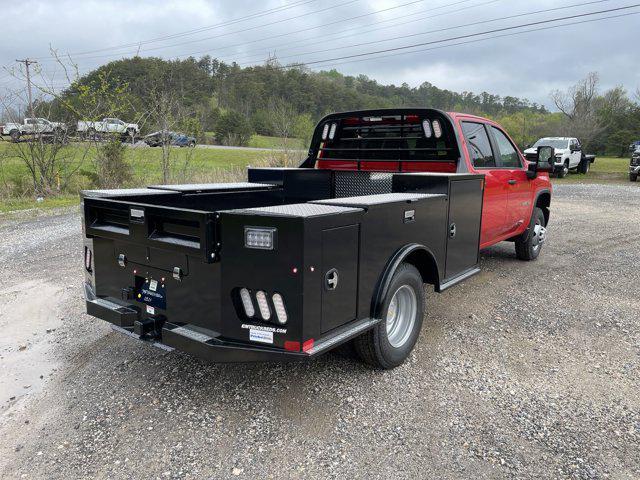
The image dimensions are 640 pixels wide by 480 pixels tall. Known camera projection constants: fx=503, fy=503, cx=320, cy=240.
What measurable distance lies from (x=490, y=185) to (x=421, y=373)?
8.45 feet

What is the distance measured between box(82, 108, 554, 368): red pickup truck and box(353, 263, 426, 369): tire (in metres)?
0.01

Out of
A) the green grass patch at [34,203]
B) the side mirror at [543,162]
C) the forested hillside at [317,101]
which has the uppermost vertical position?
the forested hillside at [317,101]

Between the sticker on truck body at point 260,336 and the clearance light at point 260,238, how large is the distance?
0.50 m

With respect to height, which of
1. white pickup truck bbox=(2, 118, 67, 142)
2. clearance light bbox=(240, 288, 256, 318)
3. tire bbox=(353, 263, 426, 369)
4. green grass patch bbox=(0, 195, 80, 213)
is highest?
white pickup truck bbox=(2, 118, 67, 142)

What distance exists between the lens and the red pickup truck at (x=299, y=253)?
2848mm

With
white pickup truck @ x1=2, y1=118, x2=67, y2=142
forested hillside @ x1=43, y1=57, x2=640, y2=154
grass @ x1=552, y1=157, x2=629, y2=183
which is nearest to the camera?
white pickup truck @ x1=2, y1=118, x2=67, y2=142

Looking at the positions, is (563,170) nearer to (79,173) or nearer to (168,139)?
(168,139)

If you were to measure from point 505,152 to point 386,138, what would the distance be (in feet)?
5.58

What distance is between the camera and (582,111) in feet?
143

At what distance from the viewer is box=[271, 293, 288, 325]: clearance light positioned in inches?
112

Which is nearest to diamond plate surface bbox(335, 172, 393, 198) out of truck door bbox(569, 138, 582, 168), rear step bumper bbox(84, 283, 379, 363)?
rear step bumper bbox(84, 283, 379, 363)

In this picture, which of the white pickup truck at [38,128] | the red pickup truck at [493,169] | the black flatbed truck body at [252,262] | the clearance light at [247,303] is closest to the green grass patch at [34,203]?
the white pickup truck at [38,128]

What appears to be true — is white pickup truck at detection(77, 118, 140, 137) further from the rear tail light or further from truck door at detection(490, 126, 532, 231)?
truck door at detection(490, 126, 532, 231)

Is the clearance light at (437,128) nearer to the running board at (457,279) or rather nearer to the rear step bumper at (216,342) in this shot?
the running board at (457,279)
